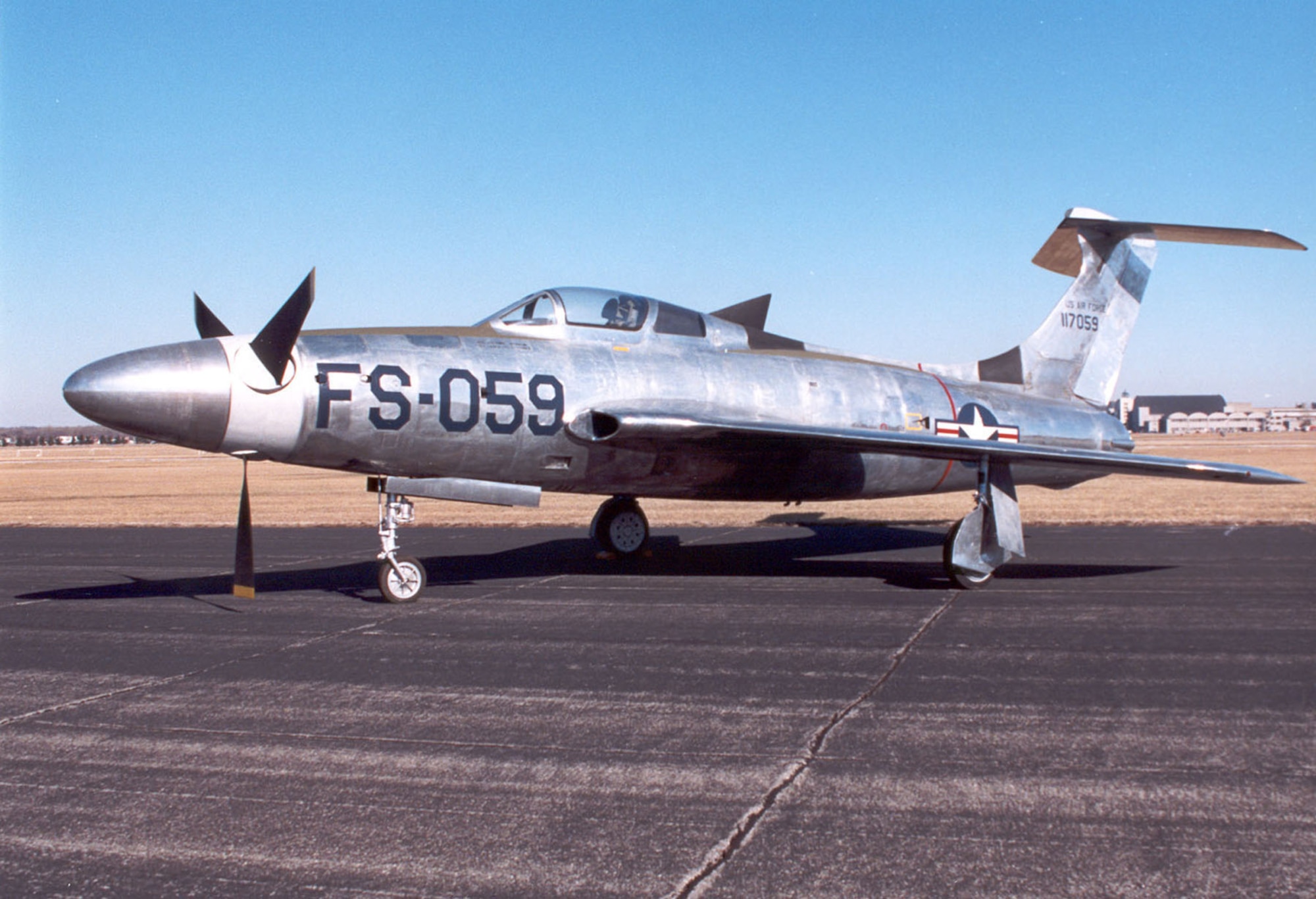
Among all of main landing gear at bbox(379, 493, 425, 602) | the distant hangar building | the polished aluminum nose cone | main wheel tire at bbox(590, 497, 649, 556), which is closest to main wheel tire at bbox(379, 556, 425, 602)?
main landing gear at bbox(379, 493, 425, 602)

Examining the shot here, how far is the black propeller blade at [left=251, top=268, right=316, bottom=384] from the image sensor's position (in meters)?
8.94

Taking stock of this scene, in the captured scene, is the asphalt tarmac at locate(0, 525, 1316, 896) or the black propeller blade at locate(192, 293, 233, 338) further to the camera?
the black propeller blade at locate(192, 293, 233, 338)

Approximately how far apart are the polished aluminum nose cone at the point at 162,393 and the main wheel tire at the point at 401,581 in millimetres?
2166

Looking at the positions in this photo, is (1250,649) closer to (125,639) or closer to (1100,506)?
(125,639)

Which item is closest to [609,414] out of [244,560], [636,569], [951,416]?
[636,569]

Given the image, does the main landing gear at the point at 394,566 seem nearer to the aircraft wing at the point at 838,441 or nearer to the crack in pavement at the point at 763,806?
the aircraft wing at the point at 838,441

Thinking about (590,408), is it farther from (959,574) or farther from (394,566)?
(959,574)

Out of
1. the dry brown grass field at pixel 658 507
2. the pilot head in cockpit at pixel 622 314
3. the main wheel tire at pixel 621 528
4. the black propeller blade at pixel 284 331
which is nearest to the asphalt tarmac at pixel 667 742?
the black propeller blade at pixel 284 331

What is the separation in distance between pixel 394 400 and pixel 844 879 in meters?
7.19

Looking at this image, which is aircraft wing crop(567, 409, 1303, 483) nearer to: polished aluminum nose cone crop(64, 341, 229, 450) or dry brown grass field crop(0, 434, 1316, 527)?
polished aluminum nose cone crop(64, 341, 229, 450)

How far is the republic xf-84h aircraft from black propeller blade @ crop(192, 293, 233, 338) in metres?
0.02

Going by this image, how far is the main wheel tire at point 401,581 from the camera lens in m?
10.3

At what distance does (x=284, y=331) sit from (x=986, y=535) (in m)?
7.62

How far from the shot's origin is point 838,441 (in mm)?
10898
